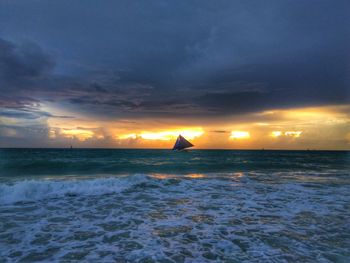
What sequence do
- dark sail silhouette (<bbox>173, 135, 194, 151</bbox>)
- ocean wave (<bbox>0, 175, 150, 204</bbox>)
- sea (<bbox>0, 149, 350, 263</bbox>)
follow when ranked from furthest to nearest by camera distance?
dark sail silhouette (<bbox>173, 135, 194, 151</bbox>) → ocean wave (<bbox>0, 175, 150, 204</bbox>) → sea (<bbox>0, 149, 350, 263</bbox>)

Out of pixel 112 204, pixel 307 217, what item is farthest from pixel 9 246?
pixel 307 217

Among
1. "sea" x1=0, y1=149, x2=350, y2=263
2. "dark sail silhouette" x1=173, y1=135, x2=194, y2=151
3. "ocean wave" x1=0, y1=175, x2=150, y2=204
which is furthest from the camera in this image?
"dark sail silhouette" x1=173, y1=135, x2=194, y2=151

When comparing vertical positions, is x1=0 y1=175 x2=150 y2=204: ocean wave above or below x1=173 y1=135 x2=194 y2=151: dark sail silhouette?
below

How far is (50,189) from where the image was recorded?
13.4 meters

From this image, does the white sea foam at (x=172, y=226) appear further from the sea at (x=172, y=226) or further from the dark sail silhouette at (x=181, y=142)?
the dark sail silhouette at (x=181, y=142)

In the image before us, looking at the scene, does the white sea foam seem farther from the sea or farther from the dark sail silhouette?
the dark sail silhouette

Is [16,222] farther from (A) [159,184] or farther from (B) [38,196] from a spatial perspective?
(A) [159,184]

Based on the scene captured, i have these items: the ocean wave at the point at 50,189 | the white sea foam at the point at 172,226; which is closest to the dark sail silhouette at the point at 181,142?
the ocean wave at the point at 50,189

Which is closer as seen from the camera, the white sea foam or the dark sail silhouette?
the white sea foam

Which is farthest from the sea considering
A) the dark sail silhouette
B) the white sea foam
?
the dark sail silhouette

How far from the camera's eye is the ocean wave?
11.8 m

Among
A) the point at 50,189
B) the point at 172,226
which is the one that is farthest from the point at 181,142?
the point at 172,226

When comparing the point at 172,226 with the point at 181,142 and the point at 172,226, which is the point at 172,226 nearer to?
the point at 172,226

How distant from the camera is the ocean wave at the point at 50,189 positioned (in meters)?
11.8
